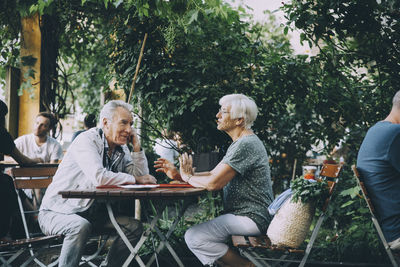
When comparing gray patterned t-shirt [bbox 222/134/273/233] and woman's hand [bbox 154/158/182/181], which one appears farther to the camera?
woman's hand [bbox 154/158/182/181]

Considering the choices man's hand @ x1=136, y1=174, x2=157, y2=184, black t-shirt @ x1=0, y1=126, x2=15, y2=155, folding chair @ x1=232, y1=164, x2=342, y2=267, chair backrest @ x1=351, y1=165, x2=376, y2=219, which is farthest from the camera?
black t-shirt @ x1=0, y1=126, x2=15, y2=155

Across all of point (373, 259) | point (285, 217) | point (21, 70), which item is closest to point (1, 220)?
point (285, 217)

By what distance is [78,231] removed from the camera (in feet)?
9.78

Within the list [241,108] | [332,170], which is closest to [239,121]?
[241,108]

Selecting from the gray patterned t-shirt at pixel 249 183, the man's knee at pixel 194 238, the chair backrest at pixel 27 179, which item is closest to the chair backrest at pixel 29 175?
the chair backrest at pixel 27 179

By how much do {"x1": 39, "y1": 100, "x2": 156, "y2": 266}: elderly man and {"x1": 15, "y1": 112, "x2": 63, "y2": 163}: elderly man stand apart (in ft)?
9.46

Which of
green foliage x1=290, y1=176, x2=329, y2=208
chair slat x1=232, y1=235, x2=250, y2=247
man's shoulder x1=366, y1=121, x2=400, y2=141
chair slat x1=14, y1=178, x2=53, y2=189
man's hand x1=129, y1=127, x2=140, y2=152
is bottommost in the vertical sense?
chair slat x1=232, y1=235, x2=250, y2=247

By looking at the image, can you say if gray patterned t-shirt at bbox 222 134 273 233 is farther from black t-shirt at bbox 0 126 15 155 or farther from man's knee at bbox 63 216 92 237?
black t-shirt at bbox 0 126 15 155

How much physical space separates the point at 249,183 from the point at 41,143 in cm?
407

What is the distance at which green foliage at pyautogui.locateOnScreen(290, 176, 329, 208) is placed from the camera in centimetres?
286

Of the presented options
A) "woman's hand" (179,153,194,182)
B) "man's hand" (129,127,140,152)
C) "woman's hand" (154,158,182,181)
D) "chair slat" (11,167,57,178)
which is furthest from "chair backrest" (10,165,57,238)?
"woman's hand" (179,153,194,182)

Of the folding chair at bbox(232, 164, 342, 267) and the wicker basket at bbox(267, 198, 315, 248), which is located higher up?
the wicker basket at bbox(267, 198, 315, 248)

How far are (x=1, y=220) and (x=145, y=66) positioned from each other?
2377 millimetres

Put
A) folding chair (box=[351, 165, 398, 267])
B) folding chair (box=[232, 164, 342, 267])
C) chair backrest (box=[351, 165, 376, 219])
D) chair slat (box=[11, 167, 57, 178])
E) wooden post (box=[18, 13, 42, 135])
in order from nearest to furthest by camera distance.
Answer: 1. folding chair (box=[232, 164, 342, 267])
2. folding chair (box=[351, 165, 398, 267])
3. chair backrest (box=[351, 165, 376, 219])
4. chair slat (box=[11, 167, 57, 178])
5. wooden post (box=[18, 13, 42, 135])
